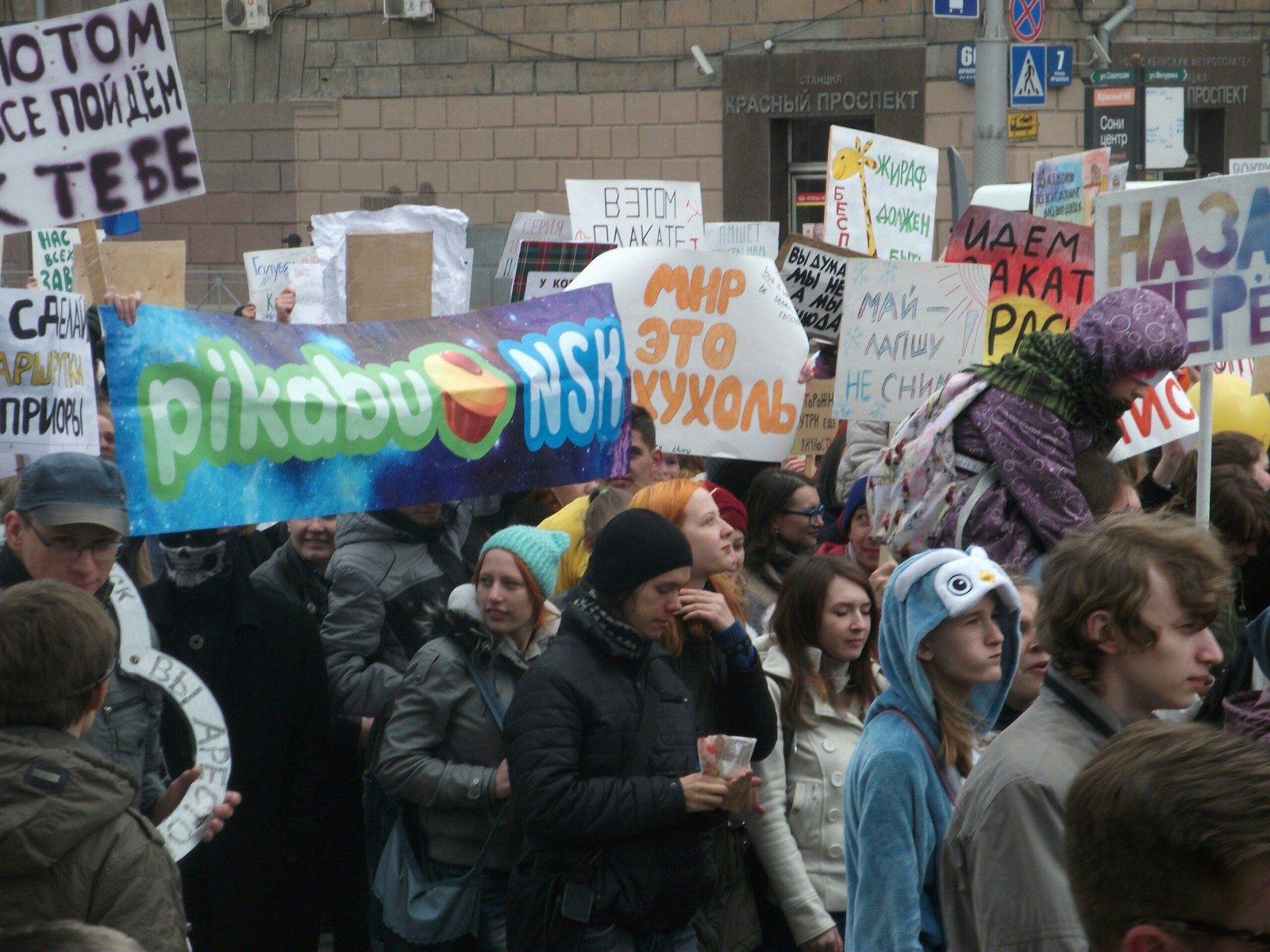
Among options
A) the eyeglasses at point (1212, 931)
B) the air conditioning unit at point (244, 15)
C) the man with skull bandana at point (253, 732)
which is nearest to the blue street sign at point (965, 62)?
the air conditioning unit at point (244, 15)

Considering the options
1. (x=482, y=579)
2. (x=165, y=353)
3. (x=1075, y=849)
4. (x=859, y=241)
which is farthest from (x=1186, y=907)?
(x=859, y=241)

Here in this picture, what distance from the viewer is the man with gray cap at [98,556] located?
3252mm

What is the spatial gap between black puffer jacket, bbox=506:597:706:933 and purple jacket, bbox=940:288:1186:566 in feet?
3.07

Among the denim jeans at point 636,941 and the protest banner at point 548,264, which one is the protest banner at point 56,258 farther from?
the denim jeans at point 636,941

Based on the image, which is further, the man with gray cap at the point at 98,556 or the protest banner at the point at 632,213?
the protest banner at the point at 632,213

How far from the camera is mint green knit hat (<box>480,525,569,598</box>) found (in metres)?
4.05

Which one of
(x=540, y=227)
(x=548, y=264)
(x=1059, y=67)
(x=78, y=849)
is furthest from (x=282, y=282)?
(x=1059, y=67)

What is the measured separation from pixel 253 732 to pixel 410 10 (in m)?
16.5

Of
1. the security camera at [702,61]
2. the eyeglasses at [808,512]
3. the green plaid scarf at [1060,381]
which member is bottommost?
the eyeglasses at [808,512]

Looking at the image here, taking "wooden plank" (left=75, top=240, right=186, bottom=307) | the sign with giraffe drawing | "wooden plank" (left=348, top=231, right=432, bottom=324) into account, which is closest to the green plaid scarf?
"wooden plank" (left=348, top=231, right=432, bottom=324)

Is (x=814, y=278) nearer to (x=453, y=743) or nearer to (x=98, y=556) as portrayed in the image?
(x=453, y=743)

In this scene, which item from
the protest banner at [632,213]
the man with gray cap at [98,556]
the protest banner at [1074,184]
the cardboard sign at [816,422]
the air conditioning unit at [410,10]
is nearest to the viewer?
the man with gray cap at [98,556]

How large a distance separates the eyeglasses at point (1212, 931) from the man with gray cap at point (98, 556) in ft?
6.97

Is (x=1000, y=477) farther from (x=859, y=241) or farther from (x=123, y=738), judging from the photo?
(x=859, y=241)
